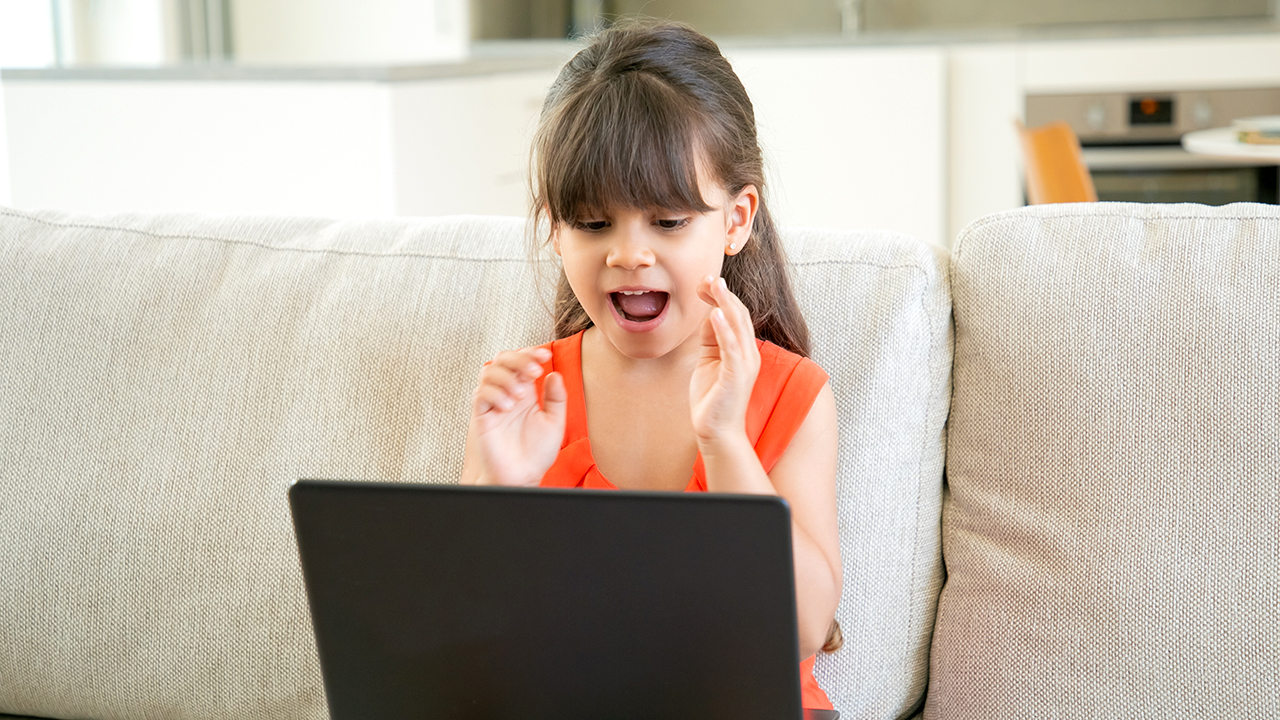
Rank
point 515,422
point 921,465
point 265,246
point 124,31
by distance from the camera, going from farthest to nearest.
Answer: point 124,31 → point 265,246 → point 921,465 → point 515,422

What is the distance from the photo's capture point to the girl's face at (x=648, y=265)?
932mm

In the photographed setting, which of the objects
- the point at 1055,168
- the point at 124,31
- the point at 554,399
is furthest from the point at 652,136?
the point at 124,31

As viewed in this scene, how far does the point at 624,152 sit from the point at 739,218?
149 mm

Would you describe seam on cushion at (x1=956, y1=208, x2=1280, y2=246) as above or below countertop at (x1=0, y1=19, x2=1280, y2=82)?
below

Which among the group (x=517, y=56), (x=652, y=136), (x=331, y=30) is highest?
(x=331, y=30)

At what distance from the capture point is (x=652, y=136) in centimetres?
93

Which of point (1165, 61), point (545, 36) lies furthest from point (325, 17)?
point (1165, 61)

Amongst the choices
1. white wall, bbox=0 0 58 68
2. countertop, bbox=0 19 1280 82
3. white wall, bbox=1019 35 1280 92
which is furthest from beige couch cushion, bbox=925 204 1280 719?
white wall, bbox=1019 35 1280 92

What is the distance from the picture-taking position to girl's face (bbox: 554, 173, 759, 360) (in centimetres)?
93

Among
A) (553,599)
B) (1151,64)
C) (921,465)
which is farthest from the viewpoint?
(1151,64)

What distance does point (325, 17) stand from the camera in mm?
3898

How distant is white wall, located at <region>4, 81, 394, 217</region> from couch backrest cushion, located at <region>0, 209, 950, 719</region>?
1272 millimetres

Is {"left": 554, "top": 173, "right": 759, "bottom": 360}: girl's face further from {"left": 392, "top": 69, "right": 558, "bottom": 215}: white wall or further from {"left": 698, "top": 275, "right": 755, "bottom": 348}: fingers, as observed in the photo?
{"left": 392, "top": 69, "right": 558, "bottom": 215}: white wall

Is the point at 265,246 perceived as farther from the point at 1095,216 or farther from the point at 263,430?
the point at 1095,216
